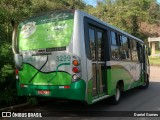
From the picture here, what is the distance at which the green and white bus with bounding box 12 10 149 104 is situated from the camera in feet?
25.4

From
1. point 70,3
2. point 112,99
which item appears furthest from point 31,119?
point 70,3

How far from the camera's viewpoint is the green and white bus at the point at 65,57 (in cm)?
773

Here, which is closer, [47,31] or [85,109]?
[47,31]

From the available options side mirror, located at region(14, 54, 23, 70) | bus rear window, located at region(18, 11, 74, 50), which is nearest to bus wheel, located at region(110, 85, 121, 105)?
bus rear window, located at region(18, 11, 74, 50)

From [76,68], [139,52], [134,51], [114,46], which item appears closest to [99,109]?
[114,46]

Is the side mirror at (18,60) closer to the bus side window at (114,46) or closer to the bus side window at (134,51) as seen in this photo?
the bus side window at (114,46)

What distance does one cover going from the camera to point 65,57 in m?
7.86

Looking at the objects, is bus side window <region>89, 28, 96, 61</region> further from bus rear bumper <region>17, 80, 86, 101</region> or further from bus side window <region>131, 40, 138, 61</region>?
bus side window <region>131, 40, 138, 61</region>

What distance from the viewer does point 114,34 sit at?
10258mm

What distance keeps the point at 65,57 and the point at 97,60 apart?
134 cm

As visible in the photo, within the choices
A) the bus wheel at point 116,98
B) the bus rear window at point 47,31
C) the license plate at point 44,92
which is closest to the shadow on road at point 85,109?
the bus wheel at point 116,98

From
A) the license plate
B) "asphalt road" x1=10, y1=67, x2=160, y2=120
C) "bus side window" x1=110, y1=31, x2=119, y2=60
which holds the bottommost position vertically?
"asphalt road" x1=10, y1=67, x2=160, y2=120

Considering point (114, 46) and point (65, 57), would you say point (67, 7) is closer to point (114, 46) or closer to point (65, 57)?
point (114, 46)

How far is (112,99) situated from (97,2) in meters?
42.3
